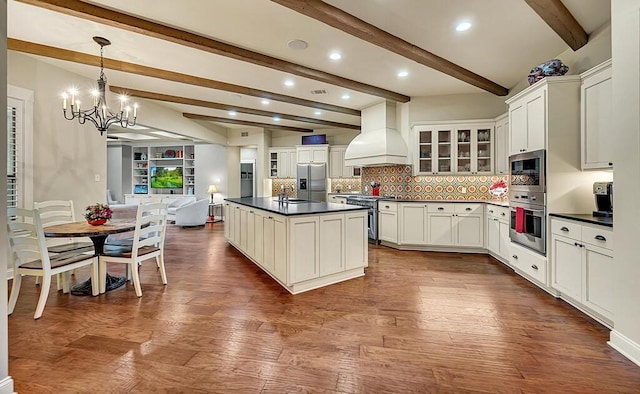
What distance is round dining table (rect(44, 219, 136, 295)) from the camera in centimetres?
278

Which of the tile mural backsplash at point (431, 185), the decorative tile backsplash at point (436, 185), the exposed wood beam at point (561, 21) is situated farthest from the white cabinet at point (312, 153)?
the exposed wood beam at point (561, 21)

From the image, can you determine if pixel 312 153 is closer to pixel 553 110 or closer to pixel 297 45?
pixel 297 45

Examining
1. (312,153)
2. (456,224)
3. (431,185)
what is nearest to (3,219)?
(456,224)

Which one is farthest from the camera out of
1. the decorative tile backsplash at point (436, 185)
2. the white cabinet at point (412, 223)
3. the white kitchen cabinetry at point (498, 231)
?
the decorative tile backsplash at point (436, 185)

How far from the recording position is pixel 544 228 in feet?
10.3

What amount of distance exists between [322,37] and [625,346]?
375 centimetres

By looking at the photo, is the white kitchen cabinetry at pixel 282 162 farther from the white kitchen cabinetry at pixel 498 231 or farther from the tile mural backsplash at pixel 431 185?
the white kitchen cabinetry at pixel 498 231

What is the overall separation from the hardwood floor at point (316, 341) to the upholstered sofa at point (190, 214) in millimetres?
4303

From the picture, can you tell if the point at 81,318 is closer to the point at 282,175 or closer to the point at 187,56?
the point at 187,56

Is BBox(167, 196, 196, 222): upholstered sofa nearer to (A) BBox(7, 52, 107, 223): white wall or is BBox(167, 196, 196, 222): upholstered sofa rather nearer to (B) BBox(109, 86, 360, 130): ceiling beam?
(B) BBox(109, 86, 360, 130): ceiling beam

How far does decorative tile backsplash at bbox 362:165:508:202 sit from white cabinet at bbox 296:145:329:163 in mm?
2450

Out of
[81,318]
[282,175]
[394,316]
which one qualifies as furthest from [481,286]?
[282,175]

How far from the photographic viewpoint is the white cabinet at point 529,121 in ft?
10.4

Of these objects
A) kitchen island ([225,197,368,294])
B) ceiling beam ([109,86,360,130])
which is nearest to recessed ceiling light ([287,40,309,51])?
kitchen island ([225,197,368,294])
